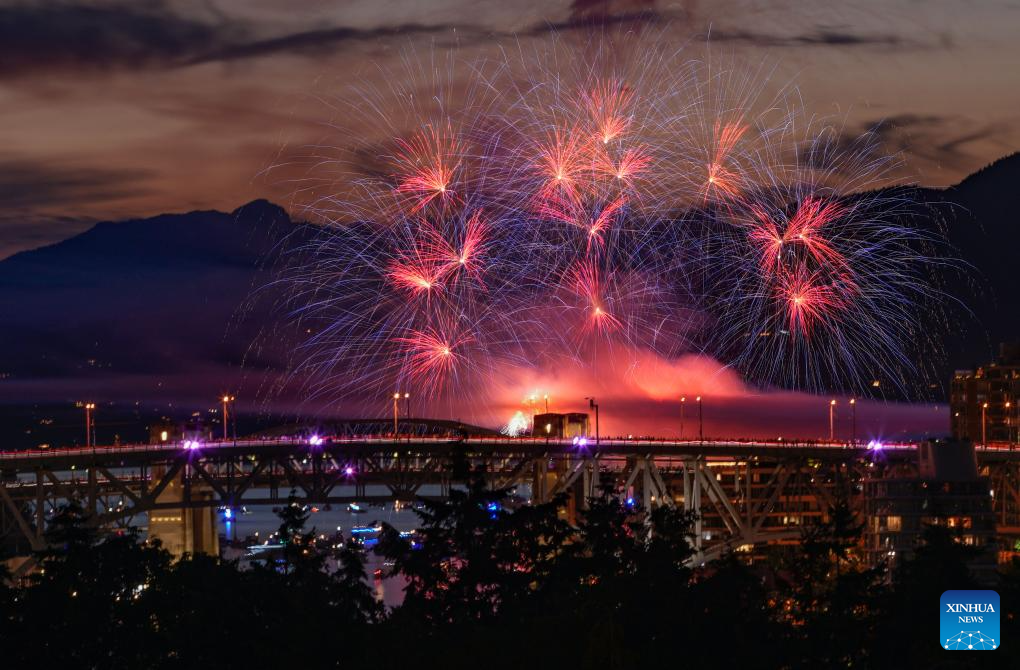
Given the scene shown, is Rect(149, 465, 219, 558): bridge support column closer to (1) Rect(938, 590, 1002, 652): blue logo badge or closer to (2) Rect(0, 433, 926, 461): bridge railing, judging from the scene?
(2) Rect(0, 433, 926, 461): bridge railing

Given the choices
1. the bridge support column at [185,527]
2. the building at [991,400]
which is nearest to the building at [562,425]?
the bridge support column at [185,527]

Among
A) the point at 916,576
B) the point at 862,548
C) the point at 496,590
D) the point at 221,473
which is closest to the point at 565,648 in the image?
the point at 496,590

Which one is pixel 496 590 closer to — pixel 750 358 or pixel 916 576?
pixel 916 576

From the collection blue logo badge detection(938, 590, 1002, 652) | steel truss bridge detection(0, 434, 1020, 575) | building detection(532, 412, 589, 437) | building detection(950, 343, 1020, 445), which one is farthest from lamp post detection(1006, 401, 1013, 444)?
blue logo badge detection(938, 590, 1002, 652)

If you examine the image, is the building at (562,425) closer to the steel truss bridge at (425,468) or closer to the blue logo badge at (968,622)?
the steel truss bridge at (425,468)

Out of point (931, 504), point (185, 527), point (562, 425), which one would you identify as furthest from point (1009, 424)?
point (185, 527)

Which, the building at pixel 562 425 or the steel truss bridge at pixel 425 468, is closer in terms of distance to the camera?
the steel truss bridge at pixel 425 468

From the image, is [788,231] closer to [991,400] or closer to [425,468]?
[425,468]
